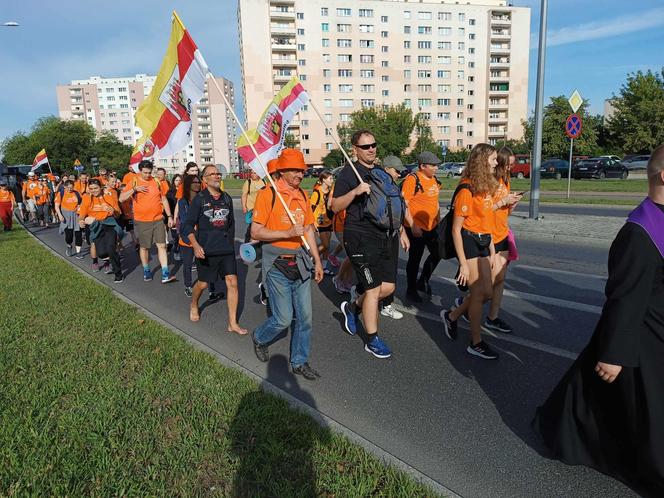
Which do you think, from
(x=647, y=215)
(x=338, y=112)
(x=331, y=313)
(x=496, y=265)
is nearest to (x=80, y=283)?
(x=331, y=313)

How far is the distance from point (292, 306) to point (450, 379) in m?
1.44

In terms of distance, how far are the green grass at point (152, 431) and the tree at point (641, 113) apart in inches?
1932

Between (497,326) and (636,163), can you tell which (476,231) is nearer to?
(497,326)

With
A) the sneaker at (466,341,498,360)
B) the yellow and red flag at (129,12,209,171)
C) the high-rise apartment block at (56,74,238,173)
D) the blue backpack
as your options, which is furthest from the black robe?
the high-rise apartment block at (56,74,238,173)

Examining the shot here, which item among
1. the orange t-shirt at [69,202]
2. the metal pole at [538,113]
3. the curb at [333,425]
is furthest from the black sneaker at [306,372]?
the metal pole at [538,113]

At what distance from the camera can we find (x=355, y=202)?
4.50 meters

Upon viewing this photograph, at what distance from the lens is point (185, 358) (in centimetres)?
443

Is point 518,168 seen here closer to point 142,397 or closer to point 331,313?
point 331,313

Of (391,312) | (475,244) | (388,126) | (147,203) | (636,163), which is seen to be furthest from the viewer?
(388,126)

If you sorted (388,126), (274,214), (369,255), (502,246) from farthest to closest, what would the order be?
(388,126) < (502,246) < (369,255) < (274,214)

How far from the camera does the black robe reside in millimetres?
2209

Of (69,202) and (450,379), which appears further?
(69,202)

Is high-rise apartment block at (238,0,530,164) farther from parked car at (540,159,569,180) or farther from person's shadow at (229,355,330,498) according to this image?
person's shadow at (229,355,330,498)

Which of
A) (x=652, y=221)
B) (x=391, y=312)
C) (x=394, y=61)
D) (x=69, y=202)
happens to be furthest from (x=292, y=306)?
(x=394, y=61)
